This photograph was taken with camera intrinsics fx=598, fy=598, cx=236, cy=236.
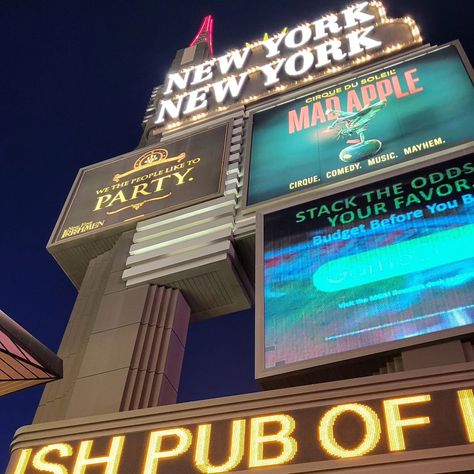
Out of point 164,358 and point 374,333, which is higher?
point 164,358

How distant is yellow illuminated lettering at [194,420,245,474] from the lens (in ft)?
22.2

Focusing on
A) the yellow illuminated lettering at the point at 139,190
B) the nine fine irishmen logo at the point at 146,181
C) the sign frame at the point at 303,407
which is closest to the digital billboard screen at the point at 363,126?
the nine fine irishmen logo at the point at 146,181

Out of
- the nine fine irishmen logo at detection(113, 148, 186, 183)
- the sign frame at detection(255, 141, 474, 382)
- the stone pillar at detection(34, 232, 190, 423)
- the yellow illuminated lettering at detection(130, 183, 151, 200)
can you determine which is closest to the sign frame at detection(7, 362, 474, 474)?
the sign frame at detection(255, 141, 474, 382)

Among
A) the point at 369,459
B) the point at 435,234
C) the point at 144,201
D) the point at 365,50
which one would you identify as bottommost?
the point at 369,459

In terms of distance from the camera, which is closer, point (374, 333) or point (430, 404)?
point (430, 404)

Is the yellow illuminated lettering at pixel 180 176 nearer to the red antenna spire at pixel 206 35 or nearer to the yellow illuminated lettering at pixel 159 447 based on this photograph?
the yellow illuminated lettering at pixel 159 447

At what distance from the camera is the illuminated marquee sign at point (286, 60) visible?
17.7 m

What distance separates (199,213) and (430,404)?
7703 millimetres

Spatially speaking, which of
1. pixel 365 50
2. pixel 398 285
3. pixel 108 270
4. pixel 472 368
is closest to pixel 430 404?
pixel 472 368

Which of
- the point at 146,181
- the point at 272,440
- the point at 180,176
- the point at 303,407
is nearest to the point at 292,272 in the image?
the point at 303,407

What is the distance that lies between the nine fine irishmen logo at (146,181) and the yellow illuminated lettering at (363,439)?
8380mm

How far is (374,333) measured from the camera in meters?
7.93

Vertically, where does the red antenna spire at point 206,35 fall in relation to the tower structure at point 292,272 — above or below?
above

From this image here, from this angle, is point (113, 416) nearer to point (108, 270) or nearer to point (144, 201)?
point (108, 270)
